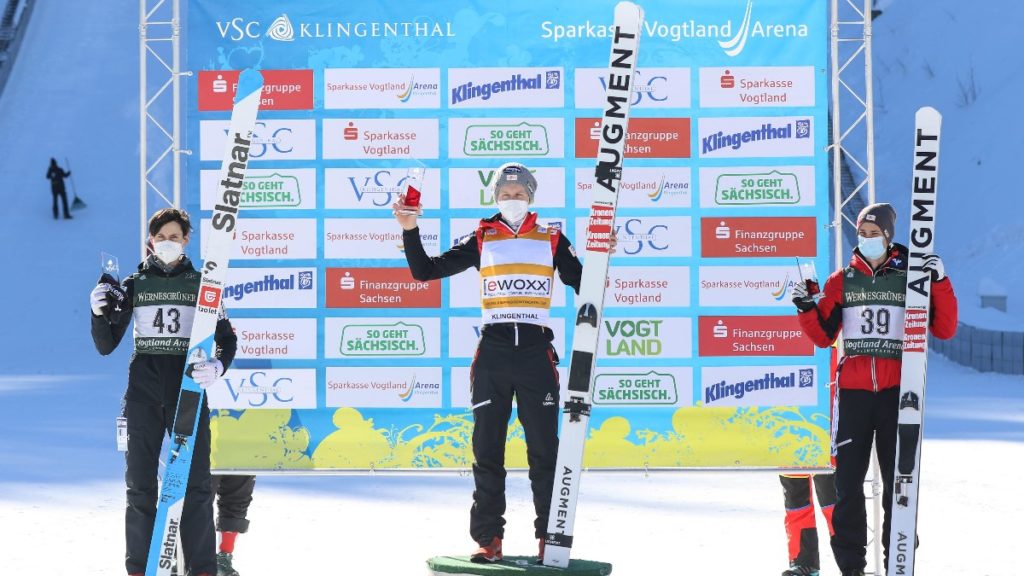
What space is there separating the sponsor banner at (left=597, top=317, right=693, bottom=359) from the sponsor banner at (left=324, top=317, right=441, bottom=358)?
0.95 meters

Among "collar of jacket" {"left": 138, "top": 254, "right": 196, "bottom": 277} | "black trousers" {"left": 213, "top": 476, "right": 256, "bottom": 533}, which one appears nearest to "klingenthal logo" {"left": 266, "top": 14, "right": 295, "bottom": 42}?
"collar of jacket" {"left": 138, "top": 254, "right": 196, "bottom": 277}

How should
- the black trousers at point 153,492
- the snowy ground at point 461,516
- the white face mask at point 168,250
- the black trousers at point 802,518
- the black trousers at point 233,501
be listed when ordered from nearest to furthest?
the black trousers at point 153,492 < the white face mask at point 168,250 < the black trousers at point 802,518 < the black trousers at point 233,501 < the snowy ground at point 461,516

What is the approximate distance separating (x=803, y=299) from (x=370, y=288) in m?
2.43

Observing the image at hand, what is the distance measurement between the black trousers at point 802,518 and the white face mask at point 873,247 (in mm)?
1273

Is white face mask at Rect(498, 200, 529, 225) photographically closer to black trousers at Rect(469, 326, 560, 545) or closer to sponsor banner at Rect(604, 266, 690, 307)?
black trousers at Rect(469, 326, 560, 545)

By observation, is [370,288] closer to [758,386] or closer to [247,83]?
[247,83]

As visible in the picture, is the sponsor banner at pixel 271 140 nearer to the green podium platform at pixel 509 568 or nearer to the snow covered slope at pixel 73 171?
the green podium platform at pixel 509 568

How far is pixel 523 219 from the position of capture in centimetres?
639

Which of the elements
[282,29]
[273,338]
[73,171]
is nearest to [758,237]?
[273,338]

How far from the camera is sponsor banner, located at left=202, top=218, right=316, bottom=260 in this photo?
7.49 meters

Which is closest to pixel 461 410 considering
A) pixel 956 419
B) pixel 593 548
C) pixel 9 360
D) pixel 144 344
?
pixel 593 548

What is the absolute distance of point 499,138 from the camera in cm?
746

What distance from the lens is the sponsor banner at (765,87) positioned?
747cm

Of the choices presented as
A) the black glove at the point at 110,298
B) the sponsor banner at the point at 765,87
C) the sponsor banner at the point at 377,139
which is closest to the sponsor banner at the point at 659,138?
the sponsor banner at the point at 765,87
